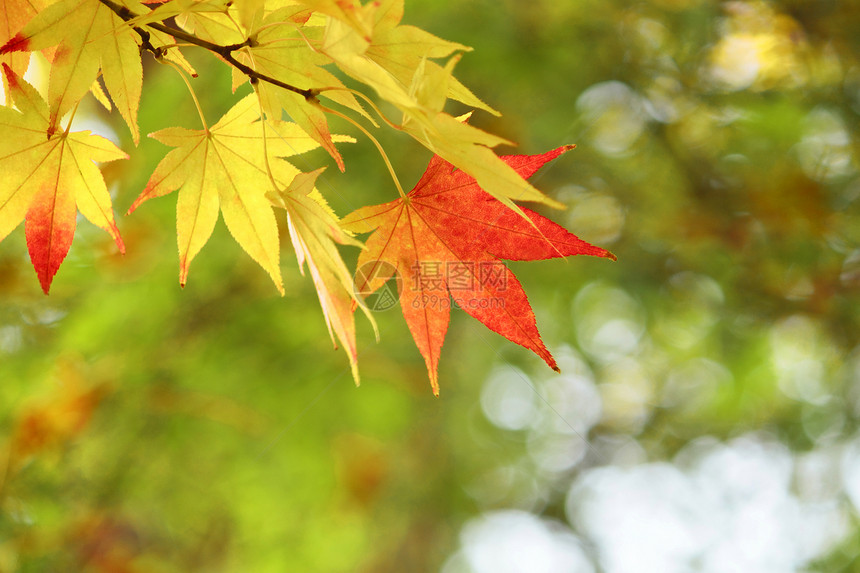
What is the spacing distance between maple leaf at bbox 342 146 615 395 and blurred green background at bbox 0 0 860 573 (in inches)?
25.9

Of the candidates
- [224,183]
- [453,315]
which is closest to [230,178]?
[224,183]

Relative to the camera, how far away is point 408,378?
6.17ft

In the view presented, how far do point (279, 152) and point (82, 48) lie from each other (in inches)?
6.0

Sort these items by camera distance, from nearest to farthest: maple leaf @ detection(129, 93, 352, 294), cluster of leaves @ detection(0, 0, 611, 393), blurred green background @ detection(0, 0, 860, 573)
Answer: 1. cluster of leaves @ detection(0, 0, 611, 393)
2. maple leaf @ detection(129, 93, 352, 294)
3. blurred green background @ detection(0, 0, 860, 573)

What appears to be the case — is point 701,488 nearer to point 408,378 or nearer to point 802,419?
point 802,419

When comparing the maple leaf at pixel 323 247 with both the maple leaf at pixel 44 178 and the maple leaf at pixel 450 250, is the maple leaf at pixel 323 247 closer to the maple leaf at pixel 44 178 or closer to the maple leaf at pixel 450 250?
the maple leaf at pixel 450 250

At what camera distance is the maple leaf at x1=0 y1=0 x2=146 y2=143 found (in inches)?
14.8

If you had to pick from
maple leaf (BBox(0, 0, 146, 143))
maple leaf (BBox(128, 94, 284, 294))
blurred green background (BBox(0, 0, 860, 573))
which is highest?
maple leaf (BBox(0, 0, 146, 143))

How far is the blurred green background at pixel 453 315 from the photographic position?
1.35 metres

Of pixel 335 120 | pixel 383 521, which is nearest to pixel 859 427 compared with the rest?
pixel 383 521

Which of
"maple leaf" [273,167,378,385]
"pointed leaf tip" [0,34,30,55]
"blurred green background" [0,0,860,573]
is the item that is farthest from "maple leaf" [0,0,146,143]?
"blurred green background" [0,0,860,573]

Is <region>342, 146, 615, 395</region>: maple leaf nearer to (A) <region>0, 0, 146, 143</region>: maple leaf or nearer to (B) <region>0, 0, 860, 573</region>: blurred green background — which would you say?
(A) <region>0, 0, 146, 143</region>: maple leaf

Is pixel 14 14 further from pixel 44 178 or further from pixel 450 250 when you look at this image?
pixel 450 250
